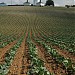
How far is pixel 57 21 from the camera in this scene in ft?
240

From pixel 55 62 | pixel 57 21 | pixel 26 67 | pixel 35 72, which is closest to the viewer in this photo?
pixel 35 72

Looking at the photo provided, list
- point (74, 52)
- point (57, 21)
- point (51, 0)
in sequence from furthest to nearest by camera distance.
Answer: point (51, 0) → point (57, 21) → point (74, 52)

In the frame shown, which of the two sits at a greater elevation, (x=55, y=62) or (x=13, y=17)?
(x=55, y=62)

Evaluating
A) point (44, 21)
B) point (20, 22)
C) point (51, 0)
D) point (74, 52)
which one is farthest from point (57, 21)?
point (51, 0)

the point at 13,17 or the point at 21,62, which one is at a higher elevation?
the point at 21,62

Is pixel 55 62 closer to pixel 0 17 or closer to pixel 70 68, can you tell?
pixel 70 68

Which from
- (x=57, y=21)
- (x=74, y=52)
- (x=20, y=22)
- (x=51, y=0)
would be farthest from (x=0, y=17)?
(x=51, y=0)

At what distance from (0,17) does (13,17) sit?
350 cm

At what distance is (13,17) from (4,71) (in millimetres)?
63169

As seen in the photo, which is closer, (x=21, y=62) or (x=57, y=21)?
(x=21, y=62)

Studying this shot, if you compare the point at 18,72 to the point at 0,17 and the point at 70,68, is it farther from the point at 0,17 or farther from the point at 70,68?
the point at 0,17

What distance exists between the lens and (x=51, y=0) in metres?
149

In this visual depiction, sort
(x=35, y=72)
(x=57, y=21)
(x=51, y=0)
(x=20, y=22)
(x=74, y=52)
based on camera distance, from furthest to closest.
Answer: (x=51, y=0)
(x=57, y=21)
(x=20, y=22)
(x=74, y=52)
(x=35, y=72)

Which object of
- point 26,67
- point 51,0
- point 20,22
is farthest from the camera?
point 51,0
